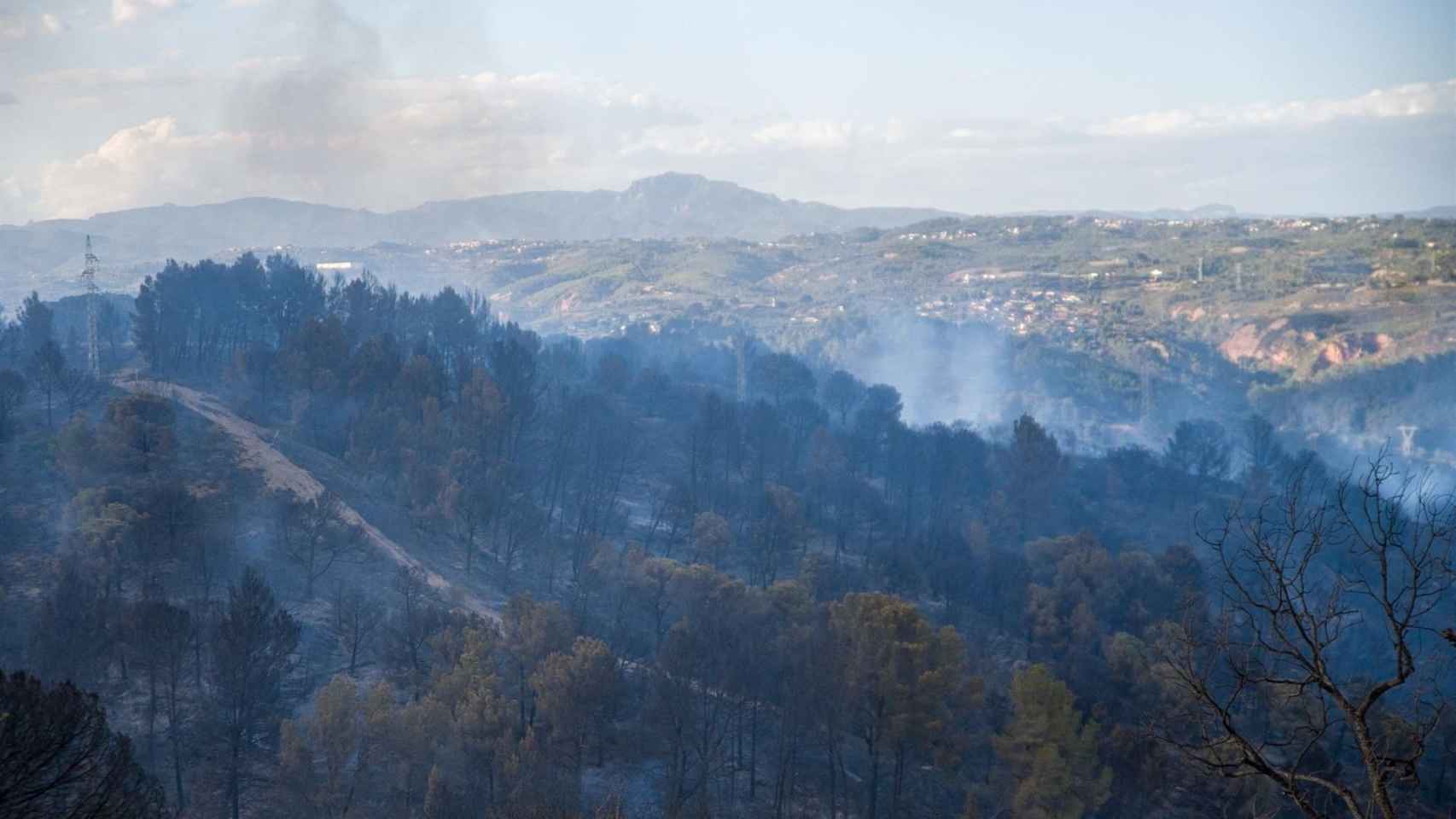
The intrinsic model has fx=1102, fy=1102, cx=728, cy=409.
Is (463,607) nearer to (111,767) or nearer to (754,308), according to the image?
(111,767)

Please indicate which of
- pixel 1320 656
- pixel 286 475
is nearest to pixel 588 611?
pixel 286 475

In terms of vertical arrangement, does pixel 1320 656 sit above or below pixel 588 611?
above

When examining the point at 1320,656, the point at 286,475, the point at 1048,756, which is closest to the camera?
the point at 1320,656

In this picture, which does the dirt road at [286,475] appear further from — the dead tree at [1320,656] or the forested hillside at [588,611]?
the dead tree at [1320,656]

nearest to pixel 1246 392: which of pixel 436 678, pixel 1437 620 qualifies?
pixel 1437 620

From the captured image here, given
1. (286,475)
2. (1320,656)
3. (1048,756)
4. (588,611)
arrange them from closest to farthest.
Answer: (1320,656) → (1048,756) → (588,611) → (286,475)

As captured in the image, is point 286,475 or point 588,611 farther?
point 286,475

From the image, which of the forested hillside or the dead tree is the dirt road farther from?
the dead tree

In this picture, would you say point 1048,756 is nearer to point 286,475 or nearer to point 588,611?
point 588,611
